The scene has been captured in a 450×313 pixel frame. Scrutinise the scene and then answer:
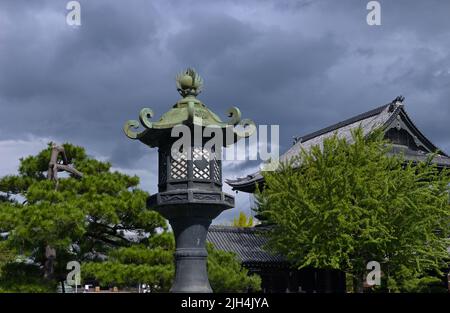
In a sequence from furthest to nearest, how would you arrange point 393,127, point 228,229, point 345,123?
point 345,123 < point 393,127 < point 228,229

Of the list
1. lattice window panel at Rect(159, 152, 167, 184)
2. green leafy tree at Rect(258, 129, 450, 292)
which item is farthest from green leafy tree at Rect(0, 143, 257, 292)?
green leafy tree at Rect(258, 129, 450, 292)

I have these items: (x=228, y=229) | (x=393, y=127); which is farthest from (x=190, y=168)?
(x=393, y=127)

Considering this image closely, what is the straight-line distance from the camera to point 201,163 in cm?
833

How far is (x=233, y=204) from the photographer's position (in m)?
8.55

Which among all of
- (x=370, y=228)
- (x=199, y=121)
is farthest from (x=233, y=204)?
(x=370, y=228)

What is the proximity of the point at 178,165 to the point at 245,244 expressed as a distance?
57.9 feet

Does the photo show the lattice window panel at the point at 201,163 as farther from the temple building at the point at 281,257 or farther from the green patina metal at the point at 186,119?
the temple building at the point at 281,257

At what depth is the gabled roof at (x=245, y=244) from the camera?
2388cm

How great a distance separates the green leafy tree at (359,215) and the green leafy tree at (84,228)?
6.42 meters

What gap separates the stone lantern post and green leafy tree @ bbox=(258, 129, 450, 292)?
37.5ft

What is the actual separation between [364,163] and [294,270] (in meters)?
6.53

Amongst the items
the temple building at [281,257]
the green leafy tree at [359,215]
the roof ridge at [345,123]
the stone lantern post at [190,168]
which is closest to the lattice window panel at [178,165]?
the stone lantern post at [190,168]

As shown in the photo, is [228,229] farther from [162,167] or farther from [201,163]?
[201,163]
